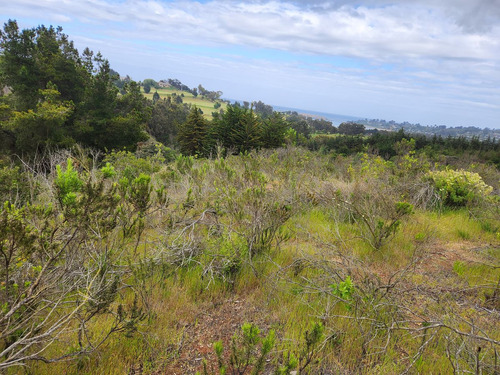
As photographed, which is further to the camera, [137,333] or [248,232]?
[248,232]

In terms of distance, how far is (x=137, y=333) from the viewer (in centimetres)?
Result: 239

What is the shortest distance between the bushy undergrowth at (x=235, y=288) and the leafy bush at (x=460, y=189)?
128 cm

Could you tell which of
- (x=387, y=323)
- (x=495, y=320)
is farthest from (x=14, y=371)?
(x=495, y=320)

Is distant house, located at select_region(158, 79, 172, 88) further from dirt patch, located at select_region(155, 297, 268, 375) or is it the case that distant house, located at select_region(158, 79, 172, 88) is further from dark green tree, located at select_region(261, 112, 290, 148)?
dirt patch, located at select_region(155, 297, 268, 375)

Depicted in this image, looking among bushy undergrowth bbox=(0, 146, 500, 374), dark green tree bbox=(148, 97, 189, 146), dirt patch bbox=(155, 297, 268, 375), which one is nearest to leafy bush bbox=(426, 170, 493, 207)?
bushy undergrowth bbox=(0, 146, 500, 374)

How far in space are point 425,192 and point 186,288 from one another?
257 inches

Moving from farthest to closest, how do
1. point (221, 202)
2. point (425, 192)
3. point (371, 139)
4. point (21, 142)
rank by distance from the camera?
1. point (371, 139)
2. point (21, 142)
3. point (425, 192)
4. point (221, 202)

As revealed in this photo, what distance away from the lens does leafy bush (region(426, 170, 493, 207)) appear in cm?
691

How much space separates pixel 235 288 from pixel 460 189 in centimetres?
656

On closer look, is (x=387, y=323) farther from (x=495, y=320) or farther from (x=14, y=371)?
(x=14, y=371)

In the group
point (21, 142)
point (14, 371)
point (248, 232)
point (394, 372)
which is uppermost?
point (248, 232)

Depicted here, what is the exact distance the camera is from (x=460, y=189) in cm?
701

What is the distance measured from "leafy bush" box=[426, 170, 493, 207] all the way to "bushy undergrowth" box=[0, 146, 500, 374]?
1.28m

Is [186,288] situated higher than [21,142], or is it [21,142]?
[186,288]
